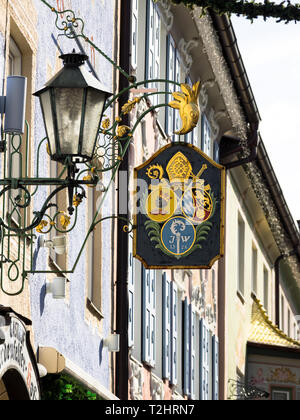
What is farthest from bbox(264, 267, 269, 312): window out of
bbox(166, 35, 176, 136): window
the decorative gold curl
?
the decorative gold curl

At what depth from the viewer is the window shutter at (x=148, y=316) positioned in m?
17.6

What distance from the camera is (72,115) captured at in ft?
28.5

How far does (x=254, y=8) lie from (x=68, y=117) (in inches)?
56.5

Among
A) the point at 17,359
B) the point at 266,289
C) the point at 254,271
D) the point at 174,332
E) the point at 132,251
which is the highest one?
the point at 254,271

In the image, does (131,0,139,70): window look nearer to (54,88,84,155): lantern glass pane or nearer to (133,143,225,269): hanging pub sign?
(133,143,225,269): hanging pub sign

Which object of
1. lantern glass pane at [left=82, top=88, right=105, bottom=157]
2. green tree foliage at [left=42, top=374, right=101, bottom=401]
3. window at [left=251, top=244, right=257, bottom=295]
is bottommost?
green tree foliage at [left=42, top=374, right=101, bottom=401]

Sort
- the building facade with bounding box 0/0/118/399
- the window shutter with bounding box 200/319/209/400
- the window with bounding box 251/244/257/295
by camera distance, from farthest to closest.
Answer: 1. the window with bounding box 251/244/257/295
2. the window shutter with bounding box 200/319/209/400
3. the building facade with bounding box 0/0/118/399

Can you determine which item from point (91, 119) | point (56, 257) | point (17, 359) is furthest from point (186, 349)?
point (91, 119)

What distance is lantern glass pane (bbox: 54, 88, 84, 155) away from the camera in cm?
862

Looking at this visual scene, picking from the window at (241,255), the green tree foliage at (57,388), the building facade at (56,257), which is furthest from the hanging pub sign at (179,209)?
the window at (241,255)

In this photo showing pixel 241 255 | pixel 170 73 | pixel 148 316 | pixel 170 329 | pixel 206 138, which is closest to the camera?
pixel 148 316

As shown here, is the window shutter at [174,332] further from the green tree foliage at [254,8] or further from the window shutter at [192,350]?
→ the green tree foliage at [254,8]

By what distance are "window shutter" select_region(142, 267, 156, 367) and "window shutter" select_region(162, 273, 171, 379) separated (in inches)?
24.6

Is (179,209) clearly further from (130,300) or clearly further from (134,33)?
(134,33)
